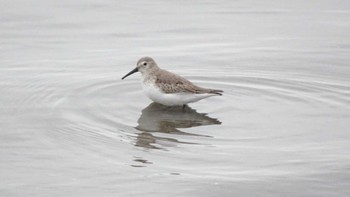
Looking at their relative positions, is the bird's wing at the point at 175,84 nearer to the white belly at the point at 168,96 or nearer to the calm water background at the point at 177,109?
the white belly at the point at 168,96

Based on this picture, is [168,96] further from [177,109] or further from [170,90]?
[177,109]

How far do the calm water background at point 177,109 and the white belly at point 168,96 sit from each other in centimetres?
16

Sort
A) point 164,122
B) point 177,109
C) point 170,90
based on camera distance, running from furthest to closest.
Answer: point 177,109 < point 170,90 < point 164,122

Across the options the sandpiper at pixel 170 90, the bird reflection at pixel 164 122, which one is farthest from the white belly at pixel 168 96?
the bird reflection at pixel 164 122

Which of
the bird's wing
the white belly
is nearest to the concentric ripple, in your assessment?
the white belly

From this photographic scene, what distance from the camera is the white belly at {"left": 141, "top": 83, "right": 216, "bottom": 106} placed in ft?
35.0

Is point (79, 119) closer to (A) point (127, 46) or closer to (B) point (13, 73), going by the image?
(B) point (13, 73)

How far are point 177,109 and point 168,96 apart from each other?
0.98ft

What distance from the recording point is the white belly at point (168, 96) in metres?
10.7

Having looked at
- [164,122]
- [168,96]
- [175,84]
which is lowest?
[164,122]

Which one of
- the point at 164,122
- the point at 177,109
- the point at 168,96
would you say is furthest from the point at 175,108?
the point at 164,122

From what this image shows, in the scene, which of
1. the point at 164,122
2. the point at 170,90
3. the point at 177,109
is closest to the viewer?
the point at 164,122

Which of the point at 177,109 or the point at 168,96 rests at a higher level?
the point at 168,96

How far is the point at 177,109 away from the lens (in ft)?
36.0
